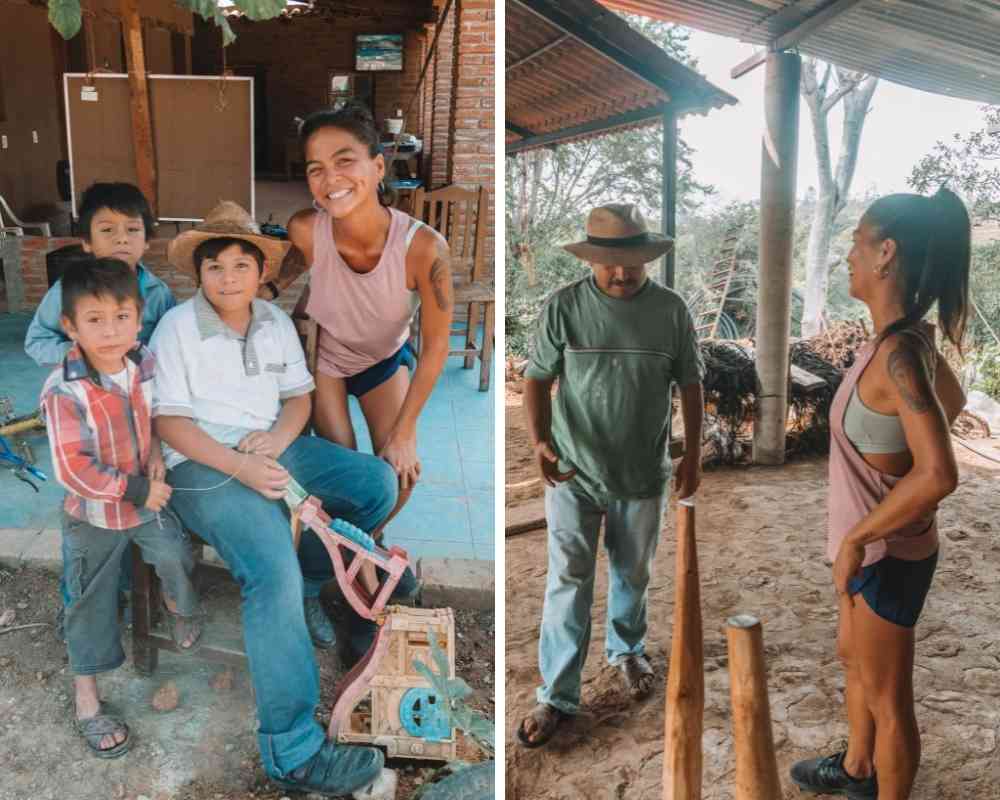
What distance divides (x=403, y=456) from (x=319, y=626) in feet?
1.87

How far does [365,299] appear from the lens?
2549mm

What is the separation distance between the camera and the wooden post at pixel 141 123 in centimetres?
252

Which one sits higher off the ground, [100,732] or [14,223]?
[14,223]

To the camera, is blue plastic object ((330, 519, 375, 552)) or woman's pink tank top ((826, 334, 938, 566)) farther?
blue plastic object ((330, 519, 375, 552))

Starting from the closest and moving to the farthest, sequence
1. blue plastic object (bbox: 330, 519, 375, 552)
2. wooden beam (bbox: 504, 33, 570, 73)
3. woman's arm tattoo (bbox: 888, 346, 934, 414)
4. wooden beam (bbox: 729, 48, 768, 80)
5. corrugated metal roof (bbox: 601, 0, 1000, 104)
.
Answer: woman's arm tattoo (bbox: 888, 346, 934, 414), corrugated metal roof (bbox: 601, 0, 1000, 104), wooden beam (bbox: 729, 48, 768, 80), wooden beam (bbox: 504, 33, 570, 73), blue plastic object (bbox: 330, 519, 375, 552)

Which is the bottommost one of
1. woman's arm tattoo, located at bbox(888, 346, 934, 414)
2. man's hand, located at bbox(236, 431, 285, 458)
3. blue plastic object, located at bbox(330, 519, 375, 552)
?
blue plastic object, located at bbox(330, 519, 375, 552)

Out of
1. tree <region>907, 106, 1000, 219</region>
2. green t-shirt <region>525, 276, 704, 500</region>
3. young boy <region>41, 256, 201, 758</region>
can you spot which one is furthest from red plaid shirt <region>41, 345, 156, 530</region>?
tree <region>907, 106, 1000, 219</region>

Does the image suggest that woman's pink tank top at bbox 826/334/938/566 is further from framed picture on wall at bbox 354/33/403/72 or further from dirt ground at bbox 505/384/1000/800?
framed picture on wall at bbox 354/33/403/72

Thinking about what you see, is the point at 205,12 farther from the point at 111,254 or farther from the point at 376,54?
the point at 376,54

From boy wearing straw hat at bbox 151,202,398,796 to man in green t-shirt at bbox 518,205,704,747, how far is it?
54 centimetres

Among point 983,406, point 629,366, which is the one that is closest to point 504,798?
point 629,366

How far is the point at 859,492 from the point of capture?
7.34ft

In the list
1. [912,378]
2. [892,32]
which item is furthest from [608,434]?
[892,32]

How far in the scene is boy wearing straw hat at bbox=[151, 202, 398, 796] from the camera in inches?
97.9
